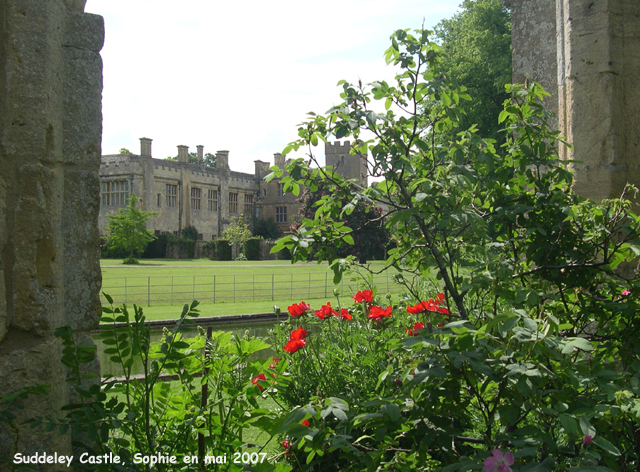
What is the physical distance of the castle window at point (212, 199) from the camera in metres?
45.4

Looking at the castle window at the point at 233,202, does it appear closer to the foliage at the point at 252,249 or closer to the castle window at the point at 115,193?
the foliage at the point at 252,249

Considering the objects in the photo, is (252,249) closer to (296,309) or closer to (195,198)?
(195,198)

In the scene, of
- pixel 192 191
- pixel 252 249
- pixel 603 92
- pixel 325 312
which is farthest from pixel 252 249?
pixel 603 92

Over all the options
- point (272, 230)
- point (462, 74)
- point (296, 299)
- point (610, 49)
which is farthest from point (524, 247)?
point (272, 230)

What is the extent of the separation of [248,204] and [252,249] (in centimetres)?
968

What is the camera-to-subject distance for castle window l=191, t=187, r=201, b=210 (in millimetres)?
44031

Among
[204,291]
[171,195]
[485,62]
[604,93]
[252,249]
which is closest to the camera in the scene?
[604,93]

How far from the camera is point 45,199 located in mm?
1997

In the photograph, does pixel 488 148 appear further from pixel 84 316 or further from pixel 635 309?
pixel 84 316

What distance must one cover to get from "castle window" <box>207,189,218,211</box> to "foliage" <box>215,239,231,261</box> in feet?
21.8

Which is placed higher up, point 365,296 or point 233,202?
point 233,202

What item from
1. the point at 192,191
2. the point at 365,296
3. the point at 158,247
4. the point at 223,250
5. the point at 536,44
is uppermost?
the point at 192,191

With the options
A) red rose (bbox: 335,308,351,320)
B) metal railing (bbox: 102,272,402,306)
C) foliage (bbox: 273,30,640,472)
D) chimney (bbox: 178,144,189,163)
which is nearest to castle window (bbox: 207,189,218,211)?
chimney (bbox: 178,144,189,163)

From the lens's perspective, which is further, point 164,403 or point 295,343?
point 295,343
